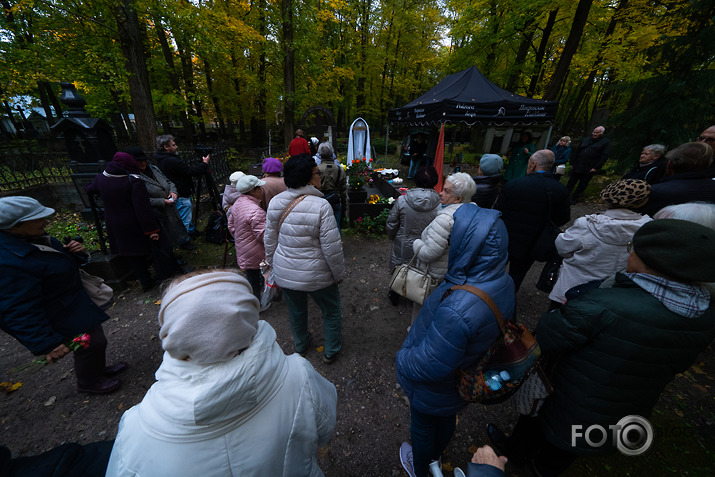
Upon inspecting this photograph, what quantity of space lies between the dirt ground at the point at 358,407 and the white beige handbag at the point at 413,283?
1.03 m

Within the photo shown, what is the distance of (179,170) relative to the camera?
480cm

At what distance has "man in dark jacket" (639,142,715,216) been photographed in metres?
2.70

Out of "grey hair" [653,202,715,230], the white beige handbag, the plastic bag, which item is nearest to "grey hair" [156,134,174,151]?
the plastic bag

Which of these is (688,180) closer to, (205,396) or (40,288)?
(205,396)

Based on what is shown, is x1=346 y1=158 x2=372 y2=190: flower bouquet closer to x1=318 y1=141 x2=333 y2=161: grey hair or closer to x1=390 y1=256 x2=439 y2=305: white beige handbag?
x1=318 y1=141 x2=333 y2=161: grey hair

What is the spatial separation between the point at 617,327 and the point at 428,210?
6.91 ft

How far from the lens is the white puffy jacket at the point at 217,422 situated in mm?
816

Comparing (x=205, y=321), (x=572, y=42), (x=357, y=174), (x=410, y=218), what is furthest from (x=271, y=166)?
(x=572, y=42)

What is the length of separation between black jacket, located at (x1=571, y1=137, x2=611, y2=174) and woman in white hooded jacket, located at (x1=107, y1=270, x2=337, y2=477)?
8.95 m

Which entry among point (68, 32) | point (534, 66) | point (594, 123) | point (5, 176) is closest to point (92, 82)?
point (68, 32)

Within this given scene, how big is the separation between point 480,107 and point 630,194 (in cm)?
604

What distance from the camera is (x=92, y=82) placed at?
9.10m

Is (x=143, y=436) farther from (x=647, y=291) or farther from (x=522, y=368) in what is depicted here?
(x=647, y=291)

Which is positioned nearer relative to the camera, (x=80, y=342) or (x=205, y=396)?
(x=205, y=396)
